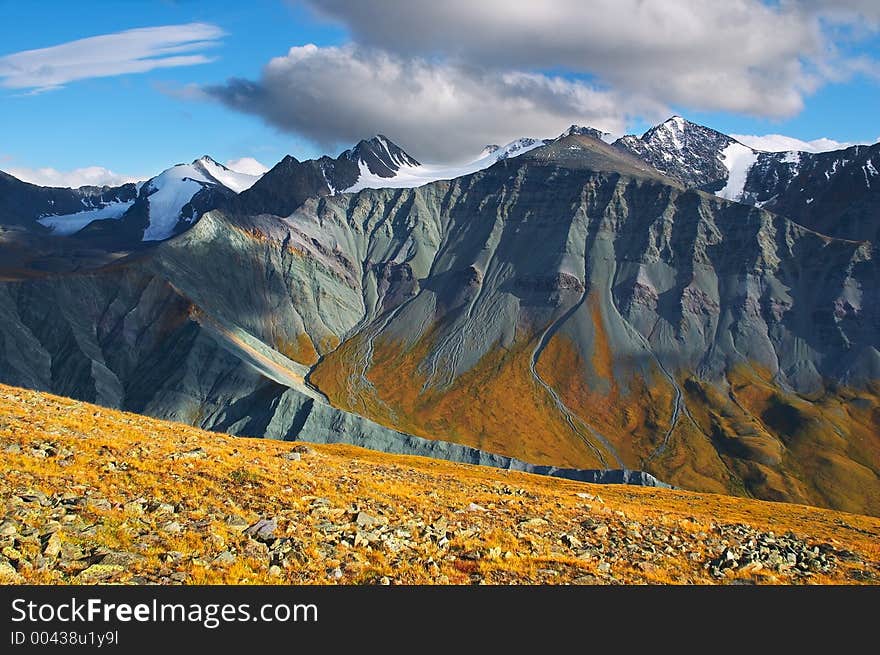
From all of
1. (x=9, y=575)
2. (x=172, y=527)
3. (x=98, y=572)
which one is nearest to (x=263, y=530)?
(x=172, y=527)

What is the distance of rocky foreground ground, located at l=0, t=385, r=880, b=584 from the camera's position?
17.9 meters

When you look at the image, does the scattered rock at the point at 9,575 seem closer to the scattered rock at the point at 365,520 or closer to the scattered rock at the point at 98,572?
the scattered rock at the point at 98,572

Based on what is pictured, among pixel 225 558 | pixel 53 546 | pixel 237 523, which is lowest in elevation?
pixel 237 523

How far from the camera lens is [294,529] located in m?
21.6

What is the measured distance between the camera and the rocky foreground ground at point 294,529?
17.9m

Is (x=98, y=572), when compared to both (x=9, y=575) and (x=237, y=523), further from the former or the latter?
(x=237, y=523)

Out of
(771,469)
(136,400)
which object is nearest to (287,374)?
(136,400)

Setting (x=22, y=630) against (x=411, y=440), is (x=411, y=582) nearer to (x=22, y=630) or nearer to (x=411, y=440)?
(x=22, y=630)

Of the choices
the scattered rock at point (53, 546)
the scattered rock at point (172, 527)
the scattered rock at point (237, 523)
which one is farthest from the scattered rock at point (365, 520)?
the scattered rock at point (53, 546)

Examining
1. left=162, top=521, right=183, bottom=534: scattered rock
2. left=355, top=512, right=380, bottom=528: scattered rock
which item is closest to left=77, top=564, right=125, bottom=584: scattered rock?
left=162, top=521, right=183, bottom=534: scattered rock

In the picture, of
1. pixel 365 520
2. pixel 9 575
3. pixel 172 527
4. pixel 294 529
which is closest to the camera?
pixel 9 575

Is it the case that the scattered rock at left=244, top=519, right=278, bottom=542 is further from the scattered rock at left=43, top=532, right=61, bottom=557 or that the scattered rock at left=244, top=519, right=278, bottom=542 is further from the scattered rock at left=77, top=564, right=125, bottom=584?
the scattered rock at left=43, top=532, right=61, bottom=557

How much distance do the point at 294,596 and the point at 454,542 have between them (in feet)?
27.9

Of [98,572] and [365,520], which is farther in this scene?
Result: [365,520]
